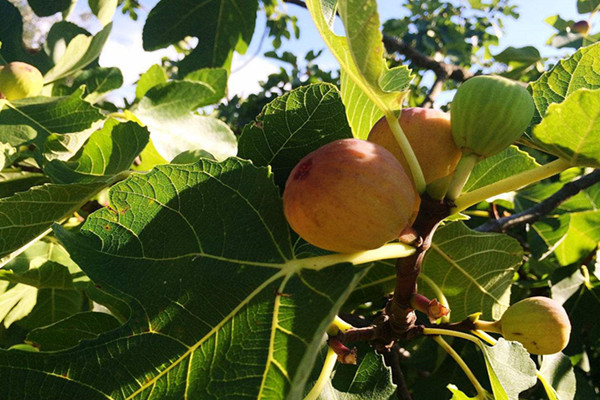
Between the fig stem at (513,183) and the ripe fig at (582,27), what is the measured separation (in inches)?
119

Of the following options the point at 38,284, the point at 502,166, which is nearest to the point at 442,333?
the point at 502,166

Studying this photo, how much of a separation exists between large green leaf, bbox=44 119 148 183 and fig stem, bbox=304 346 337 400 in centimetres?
66

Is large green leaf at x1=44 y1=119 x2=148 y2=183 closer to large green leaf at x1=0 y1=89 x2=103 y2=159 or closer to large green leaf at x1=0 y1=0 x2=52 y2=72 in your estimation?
large green leaf at x1=0 y1=89 x2=103 y2=159

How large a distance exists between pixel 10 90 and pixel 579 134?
61.8 inches

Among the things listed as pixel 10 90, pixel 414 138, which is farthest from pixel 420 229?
pixel 10 90

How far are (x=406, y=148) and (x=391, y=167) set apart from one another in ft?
0.32

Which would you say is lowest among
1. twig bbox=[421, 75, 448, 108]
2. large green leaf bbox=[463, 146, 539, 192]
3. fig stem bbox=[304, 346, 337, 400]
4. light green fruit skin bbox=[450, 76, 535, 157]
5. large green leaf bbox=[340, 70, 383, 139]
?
twig bbox=[421, 75, 448, 108]

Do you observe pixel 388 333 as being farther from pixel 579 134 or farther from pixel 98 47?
pixel 98 47

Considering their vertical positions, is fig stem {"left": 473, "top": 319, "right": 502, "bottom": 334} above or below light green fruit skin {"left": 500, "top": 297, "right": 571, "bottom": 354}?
below

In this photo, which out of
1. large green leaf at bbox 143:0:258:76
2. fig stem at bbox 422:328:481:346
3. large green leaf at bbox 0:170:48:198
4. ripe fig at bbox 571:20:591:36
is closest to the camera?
fig stem at bbox 422:328:481:346

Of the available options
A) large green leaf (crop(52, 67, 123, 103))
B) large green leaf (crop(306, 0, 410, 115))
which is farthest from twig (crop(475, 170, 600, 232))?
large green leaf (crop(52, 67, 123, 103))

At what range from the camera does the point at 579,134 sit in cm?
76

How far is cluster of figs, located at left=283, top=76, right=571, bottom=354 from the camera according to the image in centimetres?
67

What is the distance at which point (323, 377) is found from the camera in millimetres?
958
